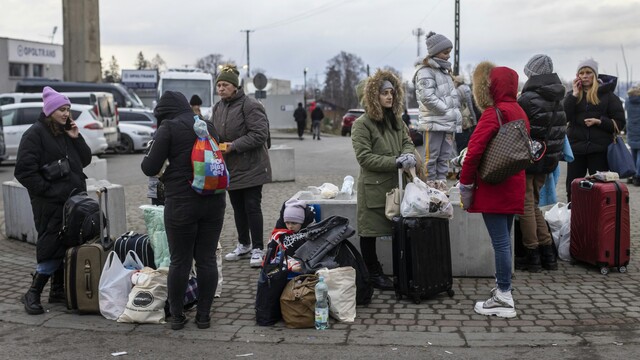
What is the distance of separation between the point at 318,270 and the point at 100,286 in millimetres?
1687

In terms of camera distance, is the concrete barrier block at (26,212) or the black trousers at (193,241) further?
the concrete barrier block at (26,212)

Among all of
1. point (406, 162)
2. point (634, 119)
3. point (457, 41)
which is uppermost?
point (457, 41)

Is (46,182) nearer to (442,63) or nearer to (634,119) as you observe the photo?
(442,63)

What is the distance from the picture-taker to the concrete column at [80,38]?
49750 mm

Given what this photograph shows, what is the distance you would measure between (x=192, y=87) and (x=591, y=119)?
24.2 meters

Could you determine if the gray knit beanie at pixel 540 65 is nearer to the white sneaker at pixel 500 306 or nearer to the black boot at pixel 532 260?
the black boot at pixel 532 260

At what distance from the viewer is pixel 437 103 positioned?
281 inches

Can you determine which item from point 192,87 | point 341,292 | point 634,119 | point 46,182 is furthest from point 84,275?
point 192,87

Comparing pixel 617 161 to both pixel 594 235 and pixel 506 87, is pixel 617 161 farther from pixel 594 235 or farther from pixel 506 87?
pixel 506 87

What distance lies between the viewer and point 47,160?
572 cm

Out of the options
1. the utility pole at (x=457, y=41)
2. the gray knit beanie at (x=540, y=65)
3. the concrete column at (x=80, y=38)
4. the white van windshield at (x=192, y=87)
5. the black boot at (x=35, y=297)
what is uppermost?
the concrete column at (x=80, y=38)

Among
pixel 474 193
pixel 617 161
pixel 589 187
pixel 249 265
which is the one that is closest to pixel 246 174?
pixel 249 265

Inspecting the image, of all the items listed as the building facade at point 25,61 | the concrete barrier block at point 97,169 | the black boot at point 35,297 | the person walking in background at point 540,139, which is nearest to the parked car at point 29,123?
the concrete barrier block at point 97,169

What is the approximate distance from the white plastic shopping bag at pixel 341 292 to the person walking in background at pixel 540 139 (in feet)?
6.44
